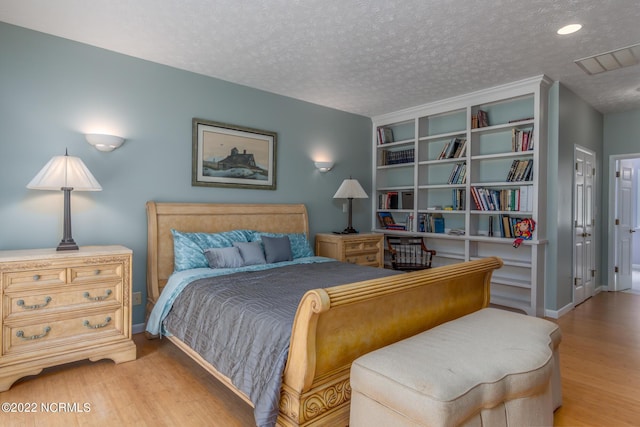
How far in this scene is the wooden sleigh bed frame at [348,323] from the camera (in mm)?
1606

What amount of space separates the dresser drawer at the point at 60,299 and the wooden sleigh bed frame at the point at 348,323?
0.61m

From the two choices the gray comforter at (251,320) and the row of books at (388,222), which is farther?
the row of books at (388,222)

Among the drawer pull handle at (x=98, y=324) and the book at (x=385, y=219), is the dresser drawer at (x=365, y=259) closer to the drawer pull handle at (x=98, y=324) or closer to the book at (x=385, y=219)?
the book at (x=385, y=219)

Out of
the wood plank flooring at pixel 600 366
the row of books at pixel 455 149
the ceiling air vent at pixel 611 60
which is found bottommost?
the wood plank flooring at pixel 600 366

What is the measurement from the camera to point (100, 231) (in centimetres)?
313

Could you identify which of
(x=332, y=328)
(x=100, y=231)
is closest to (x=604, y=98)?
(x=332, y=328)

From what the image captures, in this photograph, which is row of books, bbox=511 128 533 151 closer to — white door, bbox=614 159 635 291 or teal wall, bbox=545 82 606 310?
teal wall, bbox=545 82 606 310

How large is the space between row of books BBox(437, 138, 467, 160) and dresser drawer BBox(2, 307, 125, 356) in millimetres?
4017

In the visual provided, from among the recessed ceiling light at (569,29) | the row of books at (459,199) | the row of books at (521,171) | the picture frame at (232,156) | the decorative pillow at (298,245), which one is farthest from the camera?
the row of books at (459,199)

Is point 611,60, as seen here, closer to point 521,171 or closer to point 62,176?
point 521,171

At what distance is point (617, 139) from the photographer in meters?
5.10

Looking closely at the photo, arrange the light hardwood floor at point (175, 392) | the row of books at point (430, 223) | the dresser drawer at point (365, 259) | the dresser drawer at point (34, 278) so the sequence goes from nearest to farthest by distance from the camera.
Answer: the light hardwood floor at point (175, 392) → the dresser drawer at point (34, 278) → the dresser drawer at point (365, 259) → the row of books at point (430, 223)

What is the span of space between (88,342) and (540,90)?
15.6ft

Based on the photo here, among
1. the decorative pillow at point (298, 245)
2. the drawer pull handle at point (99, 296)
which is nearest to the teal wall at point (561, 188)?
the decorative pillow at point (298, 245)
